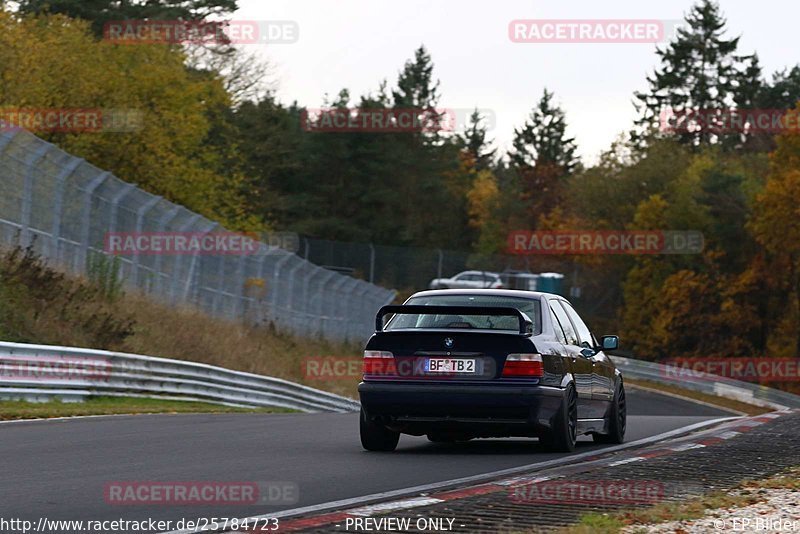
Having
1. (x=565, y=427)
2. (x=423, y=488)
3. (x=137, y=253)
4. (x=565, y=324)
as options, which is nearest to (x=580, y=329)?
(x=565, y=324)

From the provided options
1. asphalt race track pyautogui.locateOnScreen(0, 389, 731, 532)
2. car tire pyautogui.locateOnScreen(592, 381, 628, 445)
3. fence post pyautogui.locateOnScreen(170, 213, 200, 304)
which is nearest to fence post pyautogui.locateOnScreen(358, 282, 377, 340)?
fence post pyautogui.locateOnScreen(170, 213, 200, 304)

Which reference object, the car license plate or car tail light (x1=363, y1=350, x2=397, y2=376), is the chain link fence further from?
the car license plate

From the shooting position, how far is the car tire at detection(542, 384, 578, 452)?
13.5 meters

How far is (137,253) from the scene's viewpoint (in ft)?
102

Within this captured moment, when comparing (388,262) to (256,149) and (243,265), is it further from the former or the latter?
(243,265)

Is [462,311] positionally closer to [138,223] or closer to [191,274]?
[138,223]

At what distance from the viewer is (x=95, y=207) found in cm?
2875

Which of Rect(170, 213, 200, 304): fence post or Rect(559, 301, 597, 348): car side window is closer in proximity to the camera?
Rect(559, 301, 597, 348): car side window

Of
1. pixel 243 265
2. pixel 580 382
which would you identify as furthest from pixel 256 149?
pixel 580 382

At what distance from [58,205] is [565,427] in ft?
52.3

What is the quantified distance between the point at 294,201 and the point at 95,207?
222 feet

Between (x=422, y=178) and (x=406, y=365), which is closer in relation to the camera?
(x=406, y=365)

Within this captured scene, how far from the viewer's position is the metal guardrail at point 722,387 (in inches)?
1996

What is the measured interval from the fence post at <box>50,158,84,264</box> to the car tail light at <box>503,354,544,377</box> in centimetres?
1577
